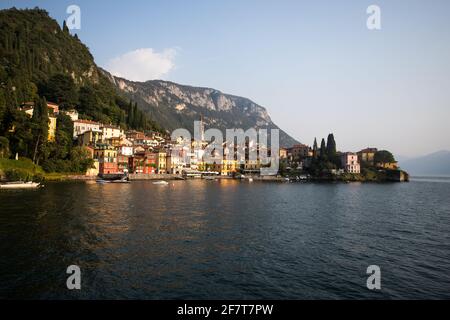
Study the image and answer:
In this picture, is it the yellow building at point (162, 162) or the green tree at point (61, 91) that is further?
the yellow building at point (162, 162)

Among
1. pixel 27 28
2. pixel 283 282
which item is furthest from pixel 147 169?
pixel 283 282

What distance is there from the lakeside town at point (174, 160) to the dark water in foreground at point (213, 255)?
6386 centimetres

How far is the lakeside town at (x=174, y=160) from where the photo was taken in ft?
341

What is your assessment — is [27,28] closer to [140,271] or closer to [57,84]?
[57,84]

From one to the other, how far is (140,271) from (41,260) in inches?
242

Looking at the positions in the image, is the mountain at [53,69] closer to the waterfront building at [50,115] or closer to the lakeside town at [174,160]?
the waterfront building at [50,115]

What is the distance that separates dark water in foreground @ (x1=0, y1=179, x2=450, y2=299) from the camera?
49.4 feet

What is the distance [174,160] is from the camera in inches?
5349

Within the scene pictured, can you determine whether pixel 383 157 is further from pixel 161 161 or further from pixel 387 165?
pixel 161 161

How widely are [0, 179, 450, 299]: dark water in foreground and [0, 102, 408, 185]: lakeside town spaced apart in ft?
210

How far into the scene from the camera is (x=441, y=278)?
17547mm

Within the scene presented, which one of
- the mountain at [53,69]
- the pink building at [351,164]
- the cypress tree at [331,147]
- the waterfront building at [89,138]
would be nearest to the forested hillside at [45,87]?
the mountain at [53,69]

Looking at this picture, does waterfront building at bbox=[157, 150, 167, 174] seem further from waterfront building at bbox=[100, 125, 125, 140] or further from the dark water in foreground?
the dark water in foreground

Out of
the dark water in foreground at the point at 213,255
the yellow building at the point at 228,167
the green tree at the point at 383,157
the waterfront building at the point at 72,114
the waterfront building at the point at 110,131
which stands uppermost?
the waterfront building at the point at 72,114
